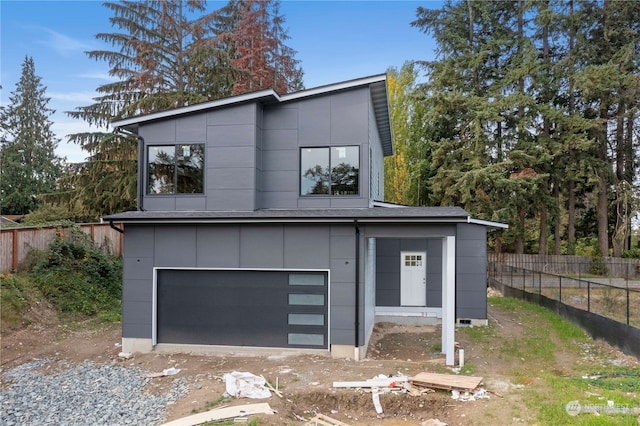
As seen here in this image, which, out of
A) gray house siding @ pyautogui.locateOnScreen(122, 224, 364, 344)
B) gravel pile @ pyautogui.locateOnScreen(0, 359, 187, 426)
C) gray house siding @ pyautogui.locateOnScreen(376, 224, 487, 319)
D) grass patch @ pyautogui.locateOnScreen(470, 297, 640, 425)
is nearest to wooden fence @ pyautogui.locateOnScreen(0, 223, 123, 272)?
gray house siding @ pyautogui.locateOnScreen(122, 224, 364, 344)

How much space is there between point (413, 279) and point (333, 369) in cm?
578

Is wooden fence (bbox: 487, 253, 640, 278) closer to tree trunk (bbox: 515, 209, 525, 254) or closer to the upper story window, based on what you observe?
tree trunk (bbox: 515, 209, 525, 254)

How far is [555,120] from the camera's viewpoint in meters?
24.6

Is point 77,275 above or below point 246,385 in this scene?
above

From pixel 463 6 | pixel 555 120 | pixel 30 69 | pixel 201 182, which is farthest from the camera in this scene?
pixel 30 69

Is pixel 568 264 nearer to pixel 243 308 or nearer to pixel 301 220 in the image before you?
pixel 301 220

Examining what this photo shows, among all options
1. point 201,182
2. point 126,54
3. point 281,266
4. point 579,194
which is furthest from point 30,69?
point 579,194

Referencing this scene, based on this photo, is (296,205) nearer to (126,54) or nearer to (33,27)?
(33,27)

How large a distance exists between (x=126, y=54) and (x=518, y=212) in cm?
2376

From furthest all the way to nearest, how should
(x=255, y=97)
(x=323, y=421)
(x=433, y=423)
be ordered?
(x=255, y=97), (x=323, y=421), (x=433, y=423)

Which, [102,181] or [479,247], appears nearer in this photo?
[479,247]

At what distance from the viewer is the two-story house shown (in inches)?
359

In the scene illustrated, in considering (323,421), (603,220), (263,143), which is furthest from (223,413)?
(603,220)

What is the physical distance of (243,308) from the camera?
961 centimetres
